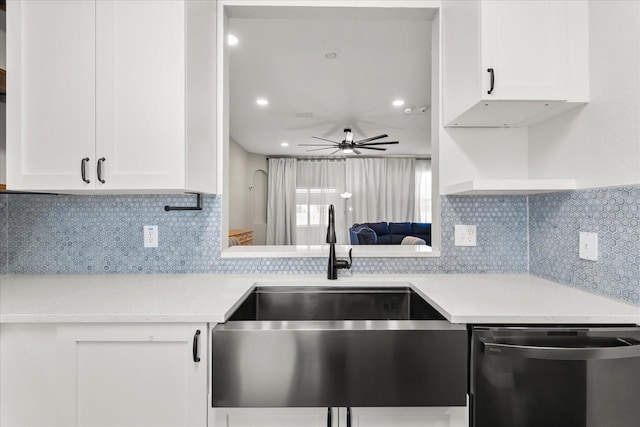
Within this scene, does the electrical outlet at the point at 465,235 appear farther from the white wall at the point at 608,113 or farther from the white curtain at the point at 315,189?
the white curtain at the point at 315,189

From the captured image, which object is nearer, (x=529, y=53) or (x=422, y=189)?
(x=529, y=53)

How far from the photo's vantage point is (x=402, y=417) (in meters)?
1.07

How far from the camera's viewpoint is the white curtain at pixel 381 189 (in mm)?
7887

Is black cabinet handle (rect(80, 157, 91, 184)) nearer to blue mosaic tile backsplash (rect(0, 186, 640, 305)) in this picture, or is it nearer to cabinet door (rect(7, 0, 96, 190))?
cabinet door (rect(7, 0, 96, 190))

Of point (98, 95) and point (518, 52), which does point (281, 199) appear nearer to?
point (98, 95)

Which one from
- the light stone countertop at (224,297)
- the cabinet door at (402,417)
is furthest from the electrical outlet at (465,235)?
the cabinet door at (402,417)

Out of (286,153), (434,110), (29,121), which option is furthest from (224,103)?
(286,153)

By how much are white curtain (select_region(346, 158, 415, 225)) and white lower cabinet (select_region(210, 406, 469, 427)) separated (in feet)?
22.6

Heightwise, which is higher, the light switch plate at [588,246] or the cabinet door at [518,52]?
the cabinet door at [518,52]

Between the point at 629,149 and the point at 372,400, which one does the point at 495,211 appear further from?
the point at 372,400

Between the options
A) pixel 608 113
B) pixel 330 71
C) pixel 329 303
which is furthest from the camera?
pixel 330 71

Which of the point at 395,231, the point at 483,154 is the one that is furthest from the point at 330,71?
the point at 395,231

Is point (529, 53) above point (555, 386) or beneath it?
above

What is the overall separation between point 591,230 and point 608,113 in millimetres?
443
